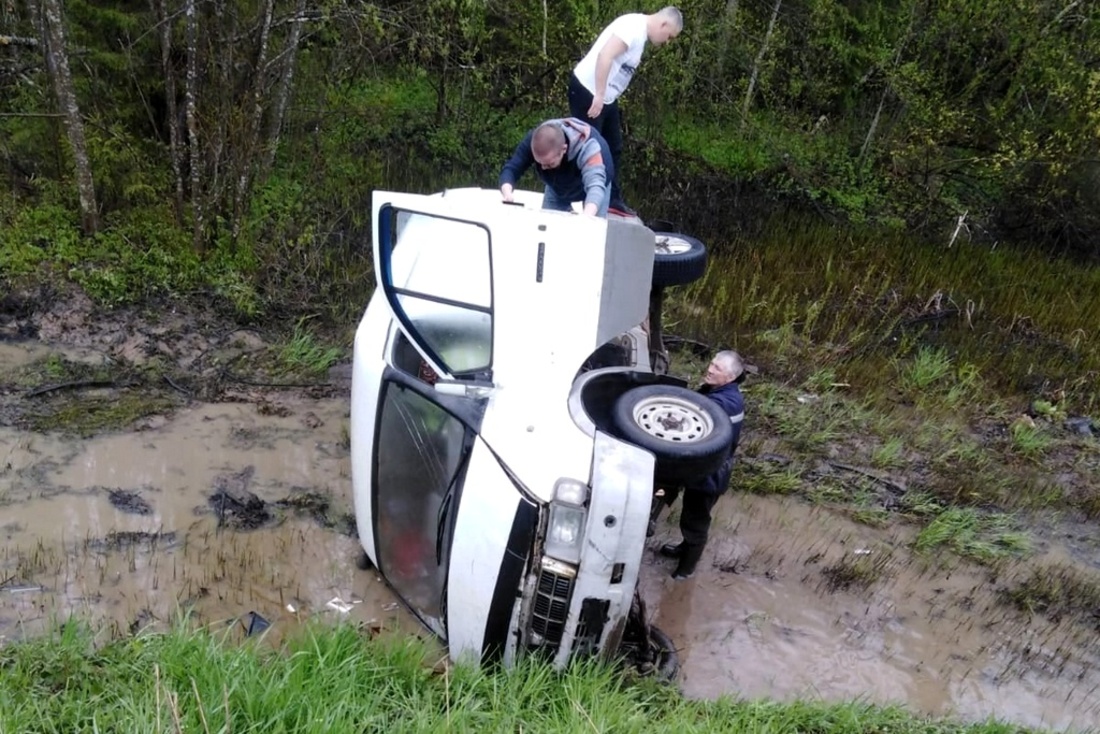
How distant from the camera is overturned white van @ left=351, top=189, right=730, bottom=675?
300cm

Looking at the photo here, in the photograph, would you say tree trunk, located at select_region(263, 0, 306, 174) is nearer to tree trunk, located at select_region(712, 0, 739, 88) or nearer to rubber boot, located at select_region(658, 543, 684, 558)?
rubber boot, located at select_region(658, 543, 684, 558)

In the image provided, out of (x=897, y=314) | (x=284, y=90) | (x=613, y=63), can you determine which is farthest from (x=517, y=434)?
(x=897, y=314)

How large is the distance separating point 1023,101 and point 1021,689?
9264 mm

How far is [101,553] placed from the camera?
4.11m

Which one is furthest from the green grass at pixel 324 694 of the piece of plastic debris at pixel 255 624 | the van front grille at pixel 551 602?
the piece of plastic debris at pixel 255 624

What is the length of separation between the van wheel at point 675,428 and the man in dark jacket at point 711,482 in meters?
0.42

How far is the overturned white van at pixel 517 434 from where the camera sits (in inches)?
118

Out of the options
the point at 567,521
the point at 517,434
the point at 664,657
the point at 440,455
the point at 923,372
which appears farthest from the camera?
the point at 923,372

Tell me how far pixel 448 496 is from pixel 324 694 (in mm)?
846

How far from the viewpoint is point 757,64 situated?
10625 mm

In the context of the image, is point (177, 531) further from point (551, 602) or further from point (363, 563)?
point (551, 602)

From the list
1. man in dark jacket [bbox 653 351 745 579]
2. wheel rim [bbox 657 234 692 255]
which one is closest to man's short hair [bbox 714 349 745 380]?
man in dark jacket [bbox 653 351 745 579]

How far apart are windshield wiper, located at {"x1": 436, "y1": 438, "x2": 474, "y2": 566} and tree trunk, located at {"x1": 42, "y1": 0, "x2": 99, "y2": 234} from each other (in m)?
5.37

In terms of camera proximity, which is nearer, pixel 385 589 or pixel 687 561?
pixel 385 589
